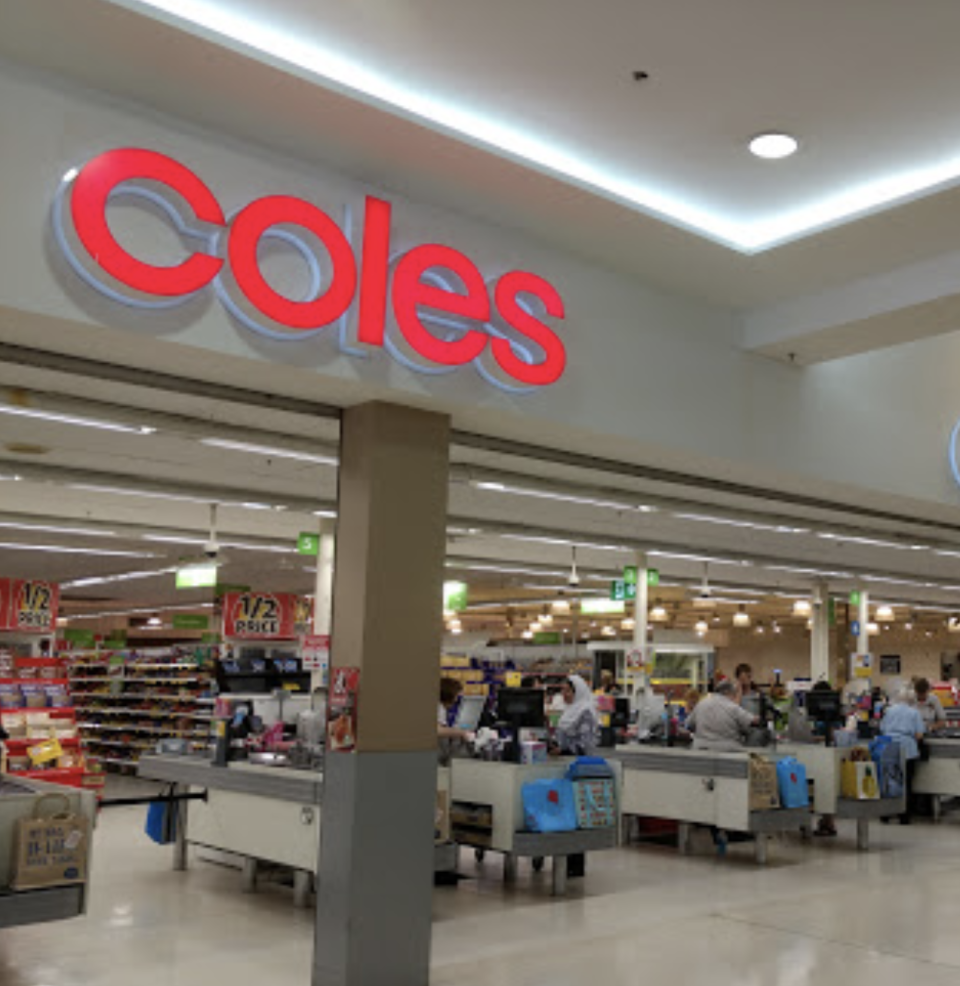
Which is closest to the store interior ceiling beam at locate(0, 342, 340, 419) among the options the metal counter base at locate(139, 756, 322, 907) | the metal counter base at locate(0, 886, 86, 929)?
the metal counter base at locate(0, 886, 86, 929)

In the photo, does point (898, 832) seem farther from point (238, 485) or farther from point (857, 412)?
point (238, 485)

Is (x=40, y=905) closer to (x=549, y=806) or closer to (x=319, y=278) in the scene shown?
(x=319, y=278)

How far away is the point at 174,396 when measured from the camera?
6.81 m

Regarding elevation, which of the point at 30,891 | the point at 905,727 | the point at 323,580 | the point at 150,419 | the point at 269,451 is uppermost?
the point at 269,451

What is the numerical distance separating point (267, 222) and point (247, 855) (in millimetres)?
4770

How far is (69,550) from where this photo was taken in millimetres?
17562

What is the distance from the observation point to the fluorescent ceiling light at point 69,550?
666 inches

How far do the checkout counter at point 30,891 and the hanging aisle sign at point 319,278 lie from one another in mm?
2537

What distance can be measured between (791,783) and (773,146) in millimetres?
6371

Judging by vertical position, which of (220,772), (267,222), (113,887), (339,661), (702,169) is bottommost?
(113,887)

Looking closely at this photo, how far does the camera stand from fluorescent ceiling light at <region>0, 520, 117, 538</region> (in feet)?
47.3

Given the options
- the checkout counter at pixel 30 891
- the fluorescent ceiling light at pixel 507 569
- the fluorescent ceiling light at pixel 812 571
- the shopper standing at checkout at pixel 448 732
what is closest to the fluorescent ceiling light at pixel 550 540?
the fluorescent ceiling light at pixel 507 569

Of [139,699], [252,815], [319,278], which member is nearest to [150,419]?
[319,278]

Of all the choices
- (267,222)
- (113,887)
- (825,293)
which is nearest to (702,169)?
(825,293)
